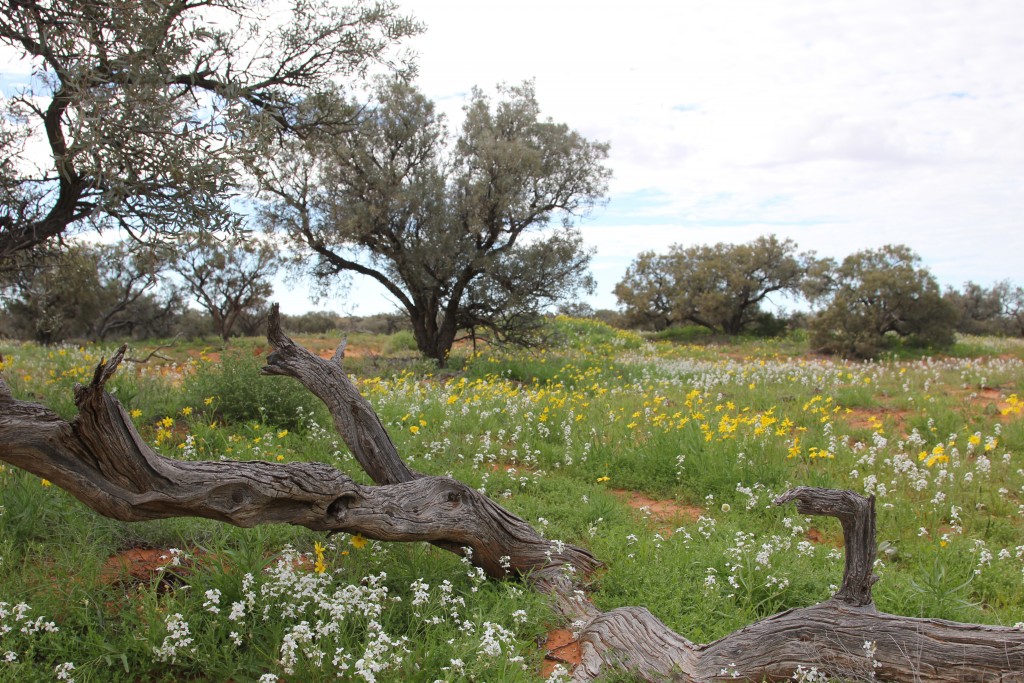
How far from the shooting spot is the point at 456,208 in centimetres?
1598

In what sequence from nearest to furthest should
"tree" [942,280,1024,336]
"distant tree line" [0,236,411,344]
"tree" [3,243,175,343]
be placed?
1. "tree" [3,243,175,343]
2. "distant tree line" [0,236,411,344]
3. "tree" [942,280,1024,336]

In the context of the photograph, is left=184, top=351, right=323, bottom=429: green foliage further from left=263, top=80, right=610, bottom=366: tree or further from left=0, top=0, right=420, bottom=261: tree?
left=263, top=80, right=610, bottom=366: tree

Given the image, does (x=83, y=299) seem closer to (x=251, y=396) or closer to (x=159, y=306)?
(x=159, y=306)

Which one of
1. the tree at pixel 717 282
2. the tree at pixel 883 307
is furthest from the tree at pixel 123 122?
the tree at pixel 717 282

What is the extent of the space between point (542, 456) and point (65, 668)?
497 cm

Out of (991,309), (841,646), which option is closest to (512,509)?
(841,646)

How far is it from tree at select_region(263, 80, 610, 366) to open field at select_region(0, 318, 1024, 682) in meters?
5.38

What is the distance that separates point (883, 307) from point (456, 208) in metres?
12.1

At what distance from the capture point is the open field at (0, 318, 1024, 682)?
133 inches

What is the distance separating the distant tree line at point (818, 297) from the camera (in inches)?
715

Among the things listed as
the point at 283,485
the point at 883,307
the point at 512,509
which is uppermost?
the point at 883,307

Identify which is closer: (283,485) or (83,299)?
(283,485)

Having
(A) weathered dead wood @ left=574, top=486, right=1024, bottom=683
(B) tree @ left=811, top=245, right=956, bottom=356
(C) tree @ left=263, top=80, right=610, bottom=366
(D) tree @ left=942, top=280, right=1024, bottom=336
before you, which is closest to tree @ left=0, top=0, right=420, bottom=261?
(A) weathered dead wood @ left=574, top=486, right=1024, bottom=683

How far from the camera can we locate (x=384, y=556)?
4.41 meters
